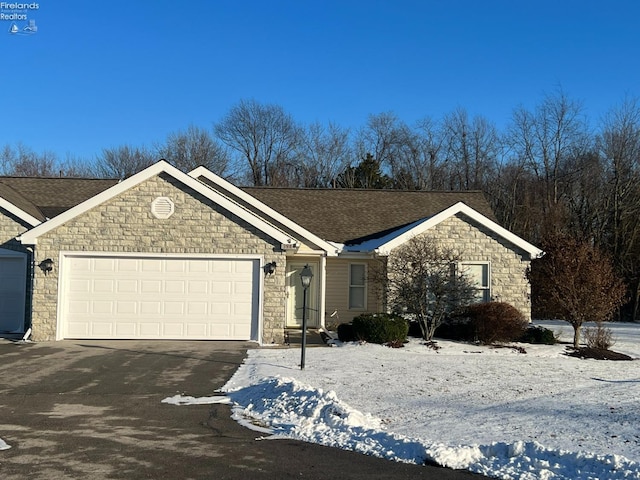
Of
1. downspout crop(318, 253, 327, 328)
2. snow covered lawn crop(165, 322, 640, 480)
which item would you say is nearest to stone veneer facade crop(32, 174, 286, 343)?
snow covered lawn crop(165, 322, 640, 480)

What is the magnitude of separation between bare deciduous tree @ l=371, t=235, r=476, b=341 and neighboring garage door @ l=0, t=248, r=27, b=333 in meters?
10.0

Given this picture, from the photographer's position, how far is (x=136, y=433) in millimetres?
7215

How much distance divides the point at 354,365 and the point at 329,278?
25.6 feet

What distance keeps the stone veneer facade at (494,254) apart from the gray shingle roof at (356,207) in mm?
2815

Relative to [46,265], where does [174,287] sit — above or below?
below

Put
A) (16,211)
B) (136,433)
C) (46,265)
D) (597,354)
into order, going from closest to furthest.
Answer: (136,433)
(597,354)
(46,265)
(16,211)

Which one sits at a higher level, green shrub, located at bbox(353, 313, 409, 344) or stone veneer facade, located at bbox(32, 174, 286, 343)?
stone veneer facade, located at bbox(32, 174, 286, 343)

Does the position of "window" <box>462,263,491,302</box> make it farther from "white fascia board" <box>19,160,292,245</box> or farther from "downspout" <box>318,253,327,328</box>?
"white fascia board" <box>19,160,292,245</box>

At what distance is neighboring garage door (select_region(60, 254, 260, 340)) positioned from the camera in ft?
50.6

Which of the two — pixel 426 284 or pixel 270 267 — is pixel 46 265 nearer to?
pixel 270 267

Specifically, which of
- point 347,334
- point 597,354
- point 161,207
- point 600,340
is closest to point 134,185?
point 161,207

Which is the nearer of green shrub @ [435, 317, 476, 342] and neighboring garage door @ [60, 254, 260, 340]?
neighboring garage door @ [60, 254, 260, 340]

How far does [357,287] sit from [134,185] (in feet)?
26.0

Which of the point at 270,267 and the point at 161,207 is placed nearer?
the point at 270,267
